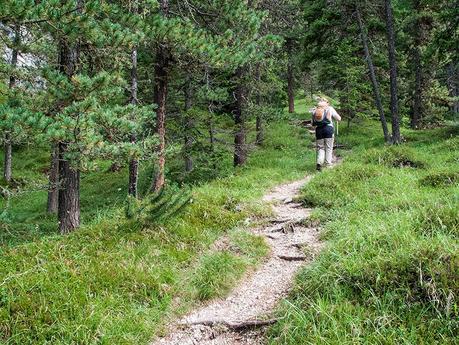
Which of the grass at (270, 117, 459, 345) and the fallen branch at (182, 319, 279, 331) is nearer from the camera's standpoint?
the grass at (270, 117, 459, 345)

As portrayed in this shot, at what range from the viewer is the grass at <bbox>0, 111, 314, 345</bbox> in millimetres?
4191

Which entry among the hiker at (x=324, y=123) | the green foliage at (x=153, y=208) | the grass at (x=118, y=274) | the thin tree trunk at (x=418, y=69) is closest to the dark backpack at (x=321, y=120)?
the hiker at (x=324, y=123)

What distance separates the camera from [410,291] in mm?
3854

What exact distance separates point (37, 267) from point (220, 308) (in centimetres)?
237

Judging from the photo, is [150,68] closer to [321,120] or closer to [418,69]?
[321,120]

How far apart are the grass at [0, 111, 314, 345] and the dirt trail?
0.67 feet

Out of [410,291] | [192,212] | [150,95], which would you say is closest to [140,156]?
[192,212]

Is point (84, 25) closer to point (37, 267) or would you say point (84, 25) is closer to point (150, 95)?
point (37, 267)

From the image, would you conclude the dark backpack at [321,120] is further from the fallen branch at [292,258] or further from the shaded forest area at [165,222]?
the fallen branch at [292,258]

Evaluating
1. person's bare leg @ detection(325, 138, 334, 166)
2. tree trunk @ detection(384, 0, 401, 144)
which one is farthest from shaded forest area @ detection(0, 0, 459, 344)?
tree trunk @ detection(384, 0, 401, 144)

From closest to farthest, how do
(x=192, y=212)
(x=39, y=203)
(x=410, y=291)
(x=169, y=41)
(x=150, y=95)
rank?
(x=410, y=291)
(x=192, y=212)
(x=169, y=41)
(x=150, y=95)
(x=39, y=203)

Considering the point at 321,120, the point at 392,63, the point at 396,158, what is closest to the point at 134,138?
the point at 321,120

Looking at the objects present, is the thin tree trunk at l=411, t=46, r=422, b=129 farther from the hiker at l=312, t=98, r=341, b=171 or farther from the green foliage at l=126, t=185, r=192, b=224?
the green foliage at l=126, t=185, r=192, b=224

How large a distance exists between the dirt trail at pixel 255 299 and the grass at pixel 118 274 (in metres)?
0.21
